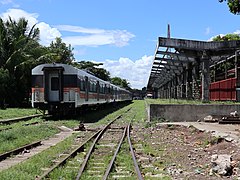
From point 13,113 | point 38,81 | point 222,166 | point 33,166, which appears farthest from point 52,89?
point 222,166

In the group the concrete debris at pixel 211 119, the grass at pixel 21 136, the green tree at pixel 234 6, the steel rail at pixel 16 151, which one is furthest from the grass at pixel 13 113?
the green tree at pixel 234 6

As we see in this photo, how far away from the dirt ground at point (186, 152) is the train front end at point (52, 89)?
24.4 feet

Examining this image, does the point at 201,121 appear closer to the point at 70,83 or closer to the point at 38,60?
the point at 70,83

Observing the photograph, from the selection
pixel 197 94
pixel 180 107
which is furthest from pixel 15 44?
pixel 180 107

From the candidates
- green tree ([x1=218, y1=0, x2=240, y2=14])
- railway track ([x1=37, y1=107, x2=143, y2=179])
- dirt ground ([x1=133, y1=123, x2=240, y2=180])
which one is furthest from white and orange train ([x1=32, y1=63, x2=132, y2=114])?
green tree ([x1=218, y1=0, x2=240, y2=14])

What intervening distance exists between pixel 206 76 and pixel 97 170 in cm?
1973

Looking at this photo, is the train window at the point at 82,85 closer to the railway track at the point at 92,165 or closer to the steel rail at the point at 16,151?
the steel rail at the point at 16,151

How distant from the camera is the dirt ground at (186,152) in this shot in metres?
8.86

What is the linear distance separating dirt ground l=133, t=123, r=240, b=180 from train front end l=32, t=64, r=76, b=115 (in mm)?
7422

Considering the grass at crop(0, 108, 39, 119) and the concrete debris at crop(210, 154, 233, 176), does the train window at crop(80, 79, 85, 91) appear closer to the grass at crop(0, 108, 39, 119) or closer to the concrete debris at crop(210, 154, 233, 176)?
the grass at crop(0, 108, 39, 119)

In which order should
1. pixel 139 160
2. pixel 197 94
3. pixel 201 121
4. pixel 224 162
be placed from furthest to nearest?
pixel 197 94
pixel 201 121
pixel 139 160
pixel 224 162

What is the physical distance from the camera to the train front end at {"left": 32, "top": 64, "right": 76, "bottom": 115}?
24.1 m

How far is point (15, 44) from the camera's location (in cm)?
4288

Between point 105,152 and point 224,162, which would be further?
point 105,152
